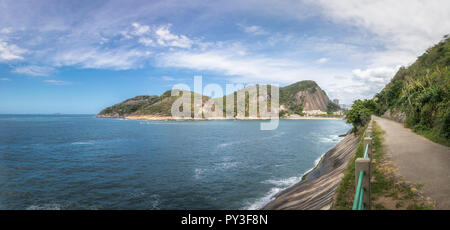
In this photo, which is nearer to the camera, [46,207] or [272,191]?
[46,207]

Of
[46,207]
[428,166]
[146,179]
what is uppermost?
[428,166]

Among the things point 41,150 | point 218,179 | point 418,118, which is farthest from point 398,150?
point 41,150

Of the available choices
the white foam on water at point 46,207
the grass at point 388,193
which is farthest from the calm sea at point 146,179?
the grass at point 388,193

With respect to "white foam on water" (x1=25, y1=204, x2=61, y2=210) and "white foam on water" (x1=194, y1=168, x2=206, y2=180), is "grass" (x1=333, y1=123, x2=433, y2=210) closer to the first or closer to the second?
"white foam on water" (x1=194, y1=168, x2=206, y2=180)

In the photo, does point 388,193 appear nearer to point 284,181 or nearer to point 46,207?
point 284,181

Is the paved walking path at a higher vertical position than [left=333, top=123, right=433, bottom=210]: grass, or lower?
higher

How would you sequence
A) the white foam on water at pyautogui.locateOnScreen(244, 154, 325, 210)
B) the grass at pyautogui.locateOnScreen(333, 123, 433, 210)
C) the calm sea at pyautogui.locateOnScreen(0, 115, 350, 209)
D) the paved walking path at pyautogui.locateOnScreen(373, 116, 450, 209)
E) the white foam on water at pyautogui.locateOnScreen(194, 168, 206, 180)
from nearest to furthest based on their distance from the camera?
the grass at pyautogui.locateOnScreen(333, 123, 433, 210) < the paved walking path at pyautogui.locateOnScreen(373, 116, 450, 209) < the white foam on water at pyautogui.locateOnScreen(244, 154, 325, 210) < the calm sea at pyautogui.locateOnScreen(0, 115, 350, 209) < the white foam on water at pyautogui.locateOnScreen(194, 168, 206, 180)

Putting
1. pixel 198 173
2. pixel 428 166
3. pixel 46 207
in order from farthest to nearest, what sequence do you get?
pixel 198 173 < pixel 46 207 < pixel 428 166

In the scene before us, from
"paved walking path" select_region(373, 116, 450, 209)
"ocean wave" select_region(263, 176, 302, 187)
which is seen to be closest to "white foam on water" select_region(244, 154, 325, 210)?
"ocean wave" select_region(263, 176, 302, 187)

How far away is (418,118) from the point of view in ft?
69.4

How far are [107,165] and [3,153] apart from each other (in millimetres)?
20614

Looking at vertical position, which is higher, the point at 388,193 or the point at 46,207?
the point at 388,193

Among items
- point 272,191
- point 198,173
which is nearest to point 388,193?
point 272,191
